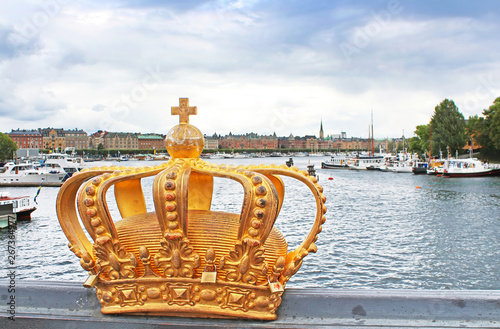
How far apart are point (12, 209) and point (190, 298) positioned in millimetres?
19722

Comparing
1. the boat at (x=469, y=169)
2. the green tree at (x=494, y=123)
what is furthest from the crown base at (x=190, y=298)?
the green tree at (x=494, y=123)

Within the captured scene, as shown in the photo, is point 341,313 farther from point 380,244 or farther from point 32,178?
point 32,178

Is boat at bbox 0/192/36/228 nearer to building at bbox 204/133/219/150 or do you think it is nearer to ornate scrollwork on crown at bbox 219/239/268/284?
ornate scrollwork on crown at bbox 219/239/268/284

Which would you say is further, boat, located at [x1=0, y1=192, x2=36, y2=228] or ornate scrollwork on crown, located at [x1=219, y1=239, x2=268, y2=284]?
boat, located at [x1=0, y1=192, x2=36, y2=228]

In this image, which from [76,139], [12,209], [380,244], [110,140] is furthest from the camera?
[110,140]

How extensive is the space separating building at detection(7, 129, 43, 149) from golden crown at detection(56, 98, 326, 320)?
142292mm

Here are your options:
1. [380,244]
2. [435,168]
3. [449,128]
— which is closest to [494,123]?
[435,168]

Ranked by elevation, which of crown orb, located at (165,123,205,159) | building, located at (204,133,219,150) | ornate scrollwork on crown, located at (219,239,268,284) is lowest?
ornate scrollwork on crown, located at (219,239,268,284)

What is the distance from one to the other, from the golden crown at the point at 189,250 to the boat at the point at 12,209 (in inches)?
697

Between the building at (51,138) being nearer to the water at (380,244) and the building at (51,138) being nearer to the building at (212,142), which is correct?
the building at (212,142)

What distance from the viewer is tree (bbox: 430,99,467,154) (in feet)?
204

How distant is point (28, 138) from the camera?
5236 inches

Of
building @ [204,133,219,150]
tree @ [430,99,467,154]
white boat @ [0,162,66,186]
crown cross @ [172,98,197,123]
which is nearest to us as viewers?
crown cross @ [172,98,197,123]

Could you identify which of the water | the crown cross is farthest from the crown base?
the water
